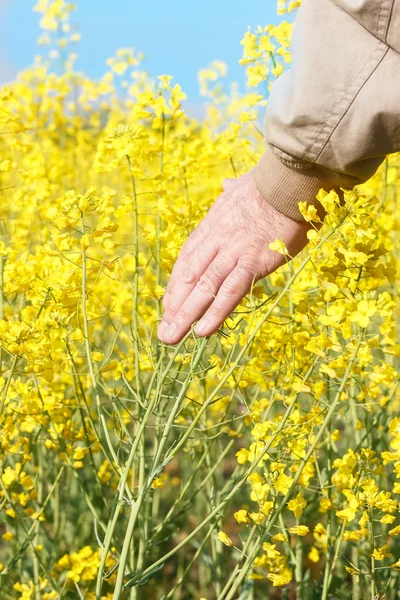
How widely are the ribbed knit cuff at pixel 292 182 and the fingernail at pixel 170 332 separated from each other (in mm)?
336

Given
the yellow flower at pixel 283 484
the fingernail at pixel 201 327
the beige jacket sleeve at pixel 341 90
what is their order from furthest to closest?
the yellow flower at pixel 283 484 → the fingernail at pixel 201 327 → the beige jacket sleeve at pixel 341 90

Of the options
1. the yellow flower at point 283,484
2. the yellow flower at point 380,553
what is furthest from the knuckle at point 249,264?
the yellow flower at point 380,553

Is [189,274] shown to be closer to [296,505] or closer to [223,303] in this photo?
[223,303]

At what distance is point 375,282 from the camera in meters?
1.72

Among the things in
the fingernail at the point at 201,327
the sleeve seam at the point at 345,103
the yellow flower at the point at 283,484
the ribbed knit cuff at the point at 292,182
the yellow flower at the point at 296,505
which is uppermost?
the sleeve seam at the point at 345,103

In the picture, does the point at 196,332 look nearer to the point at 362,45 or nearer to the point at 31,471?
the point at 362,45

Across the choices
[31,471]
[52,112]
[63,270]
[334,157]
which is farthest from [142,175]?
[52,112]

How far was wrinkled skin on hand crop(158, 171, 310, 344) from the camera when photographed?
4.75 ft

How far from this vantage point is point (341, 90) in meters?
1.32

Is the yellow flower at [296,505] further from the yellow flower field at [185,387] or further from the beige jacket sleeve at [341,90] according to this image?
the beige jacket sleeve at [341,90]

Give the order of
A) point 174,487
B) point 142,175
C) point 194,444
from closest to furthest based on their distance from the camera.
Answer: point 142,175 < point 194,444 < point 174,487

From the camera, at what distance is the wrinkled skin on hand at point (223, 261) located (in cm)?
145

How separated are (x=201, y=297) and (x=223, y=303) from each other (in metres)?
0.06

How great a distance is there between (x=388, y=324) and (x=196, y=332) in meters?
0.43
